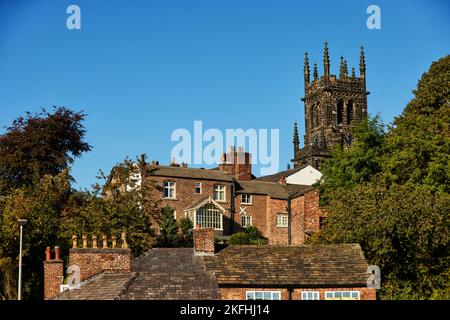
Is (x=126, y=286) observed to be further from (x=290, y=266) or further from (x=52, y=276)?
(x=290, y=266)

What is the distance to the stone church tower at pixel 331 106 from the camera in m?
125

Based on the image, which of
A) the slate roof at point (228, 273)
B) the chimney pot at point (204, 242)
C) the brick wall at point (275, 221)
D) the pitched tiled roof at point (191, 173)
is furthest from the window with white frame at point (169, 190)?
the chimney pot at point (204, 242)

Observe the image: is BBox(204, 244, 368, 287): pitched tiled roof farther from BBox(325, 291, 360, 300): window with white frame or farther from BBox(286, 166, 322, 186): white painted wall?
BBox(286, 166, 322, 186): white painted wall

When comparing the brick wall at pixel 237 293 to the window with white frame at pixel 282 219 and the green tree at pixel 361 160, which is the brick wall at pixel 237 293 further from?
the window with white frame at pixel 282 219

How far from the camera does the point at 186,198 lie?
243ft

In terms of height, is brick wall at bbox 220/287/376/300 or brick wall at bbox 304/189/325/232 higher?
brick wall at bbox 304/189/325/232

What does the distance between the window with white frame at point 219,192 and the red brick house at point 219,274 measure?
1497 inches

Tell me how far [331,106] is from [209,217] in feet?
191

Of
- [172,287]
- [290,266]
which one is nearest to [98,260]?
[172,287]

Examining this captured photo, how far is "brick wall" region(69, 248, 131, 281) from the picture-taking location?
3133 cm

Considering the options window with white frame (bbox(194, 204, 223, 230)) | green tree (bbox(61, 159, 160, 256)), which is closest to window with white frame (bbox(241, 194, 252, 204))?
window with white frame (bbox(194, 204, 223, 230))

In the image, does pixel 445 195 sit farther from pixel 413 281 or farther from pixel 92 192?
pixel 92 192
